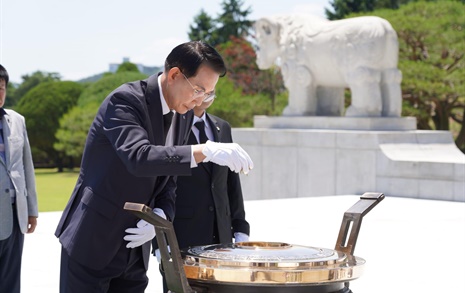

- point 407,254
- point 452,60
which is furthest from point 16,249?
point 452,60

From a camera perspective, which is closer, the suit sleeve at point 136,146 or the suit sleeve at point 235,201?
the suit sleeve at point 136,146

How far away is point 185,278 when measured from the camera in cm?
231

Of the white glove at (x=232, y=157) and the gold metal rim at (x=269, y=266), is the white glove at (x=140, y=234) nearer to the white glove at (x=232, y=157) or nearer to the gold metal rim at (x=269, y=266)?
the gold metal rim at (x=269, y=266)

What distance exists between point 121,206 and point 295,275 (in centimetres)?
71

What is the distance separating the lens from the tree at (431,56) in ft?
68.6

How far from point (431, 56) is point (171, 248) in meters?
20.2

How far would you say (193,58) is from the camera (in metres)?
2.67

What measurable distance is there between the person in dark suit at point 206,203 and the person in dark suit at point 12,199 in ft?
2.53

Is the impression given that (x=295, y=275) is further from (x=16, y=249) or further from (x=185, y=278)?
(x=16, y=249)

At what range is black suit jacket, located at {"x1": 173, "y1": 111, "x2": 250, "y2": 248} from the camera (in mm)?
3812

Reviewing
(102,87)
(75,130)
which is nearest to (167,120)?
(75,130)

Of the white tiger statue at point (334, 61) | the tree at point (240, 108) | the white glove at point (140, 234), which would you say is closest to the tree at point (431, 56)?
the tree at point (240, 108)

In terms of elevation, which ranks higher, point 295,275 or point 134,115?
point 134,115

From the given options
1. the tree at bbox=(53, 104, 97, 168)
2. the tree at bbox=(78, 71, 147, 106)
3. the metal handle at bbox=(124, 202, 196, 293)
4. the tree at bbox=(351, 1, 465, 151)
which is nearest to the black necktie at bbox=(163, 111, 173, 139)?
the metal handle at bbox=(124, 202, 196, 293)
